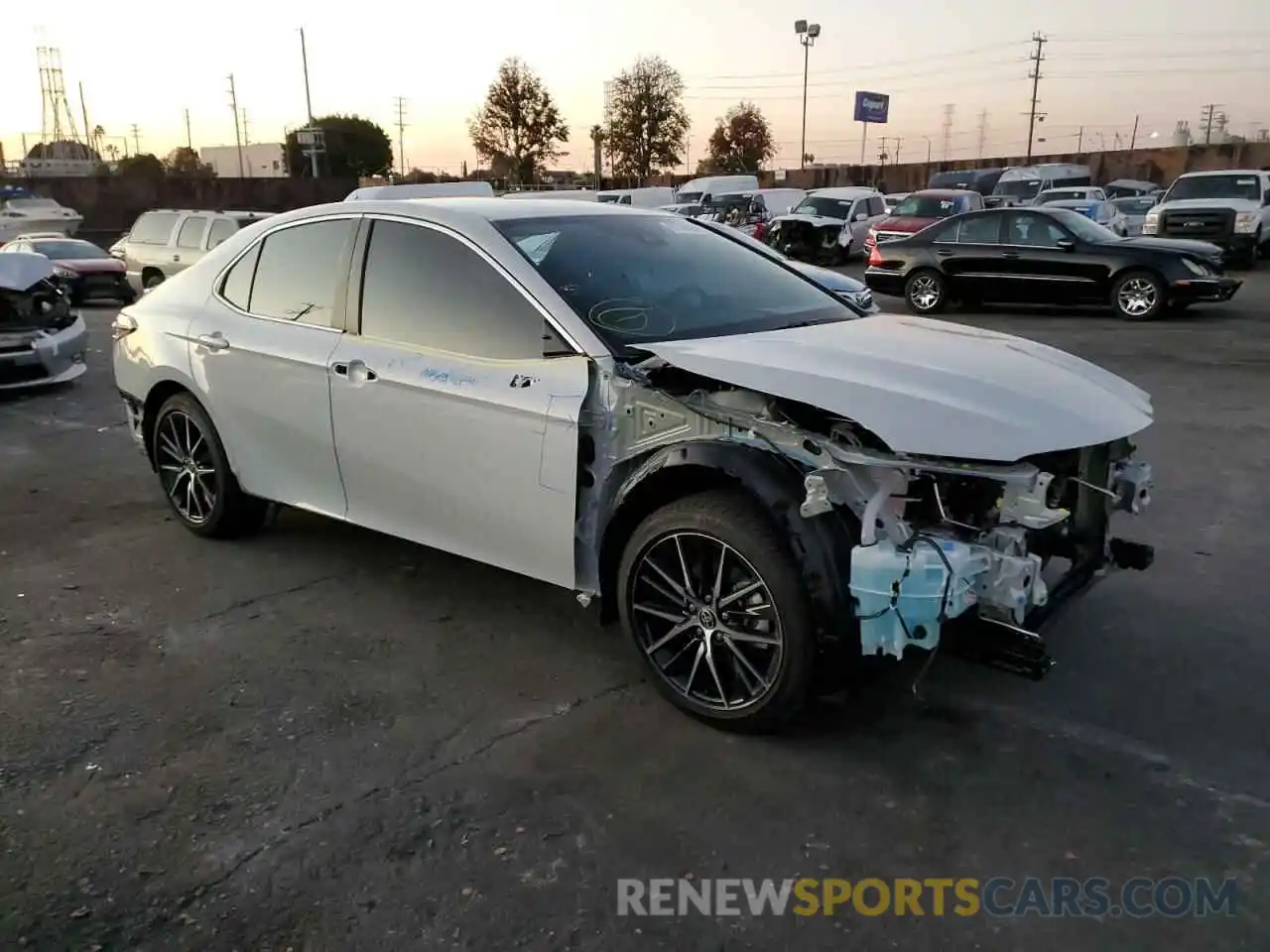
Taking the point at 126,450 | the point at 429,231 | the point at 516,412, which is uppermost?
the point at 429,231

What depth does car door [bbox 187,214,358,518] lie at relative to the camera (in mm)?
4594

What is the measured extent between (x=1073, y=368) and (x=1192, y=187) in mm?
21631

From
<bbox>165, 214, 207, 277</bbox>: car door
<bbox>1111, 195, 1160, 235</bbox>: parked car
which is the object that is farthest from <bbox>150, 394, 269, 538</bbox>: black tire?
<bbox>1111, 195, 1160, 235</bbox>: parked car

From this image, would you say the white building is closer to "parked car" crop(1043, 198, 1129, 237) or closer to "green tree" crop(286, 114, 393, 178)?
"green tree" crop(286, 114, 393, 178)

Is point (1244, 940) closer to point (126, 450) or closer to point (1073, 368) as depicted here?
point (1073, 368)

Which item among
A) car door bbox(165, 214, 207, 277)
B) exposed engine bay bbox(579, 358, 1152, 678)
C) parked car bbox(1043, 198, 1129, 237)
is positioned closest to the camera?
exposed engine bay bbox(579, 358, 1152, 678)

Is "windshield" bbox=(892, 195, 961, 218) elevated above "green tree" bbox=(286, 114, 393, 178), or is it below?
below

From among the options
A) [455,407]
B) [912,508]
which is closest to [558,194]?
[455,407]

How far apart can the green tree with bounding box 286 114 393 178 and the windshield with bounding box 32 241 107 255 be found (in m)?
51.0

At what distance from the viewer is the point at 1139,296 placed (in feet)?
45.9

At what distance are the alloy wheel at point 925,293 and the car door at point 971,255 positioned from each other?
24cm

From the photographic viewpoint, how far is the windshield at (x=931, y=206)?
2112 centimetres

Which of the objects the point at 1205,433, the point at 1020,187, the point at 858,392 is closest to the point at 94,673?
the point at 858,392

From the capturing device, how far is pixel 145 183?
139 ft
